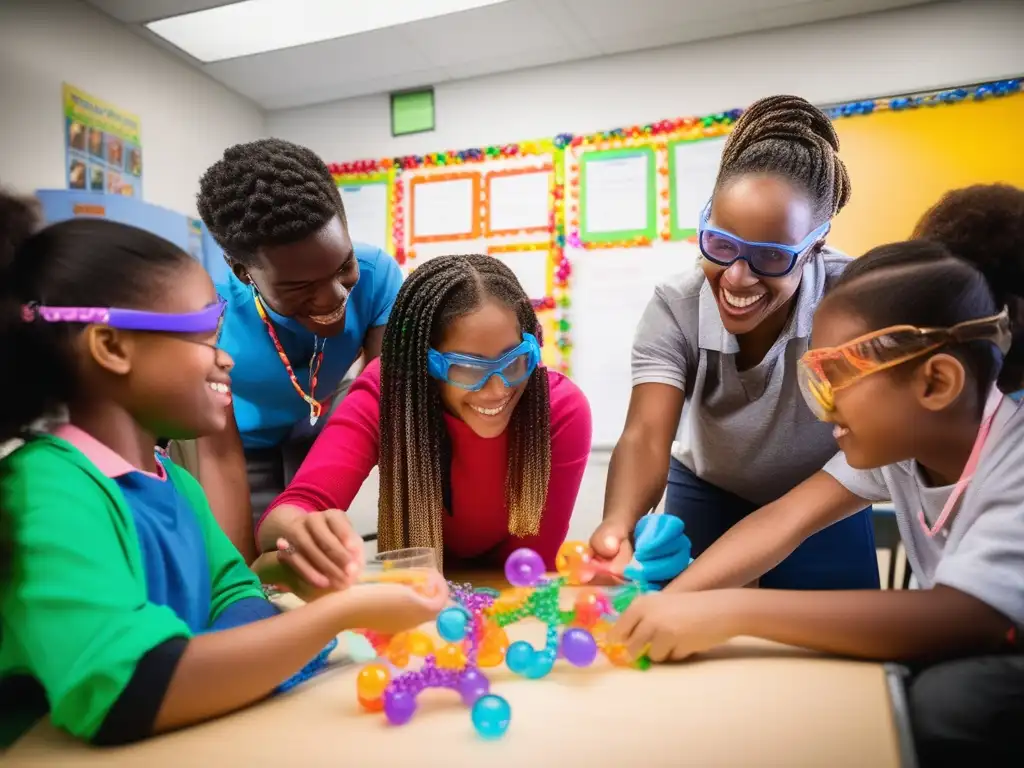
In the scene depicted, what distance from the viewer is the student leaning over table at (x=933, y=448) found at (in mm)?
771

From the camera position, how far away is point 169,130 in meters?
1.92

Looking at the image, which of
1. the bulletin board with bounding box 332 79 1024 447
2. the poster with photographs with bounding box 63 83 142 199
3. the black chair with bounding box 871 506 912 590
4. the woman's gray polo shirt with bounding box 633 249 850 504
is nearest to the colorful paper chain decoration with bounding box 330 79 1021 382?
the bulletin board with bounding box 332 79 1024 447

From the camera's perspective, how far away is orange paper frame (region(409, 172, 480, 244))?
2693 millimetres

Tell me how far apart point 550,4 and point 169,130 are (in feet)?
4.50

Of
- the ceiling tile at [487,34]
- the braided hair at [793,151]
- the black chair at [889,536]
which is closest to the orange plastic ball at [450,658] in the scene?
the braided hair at [793,151]

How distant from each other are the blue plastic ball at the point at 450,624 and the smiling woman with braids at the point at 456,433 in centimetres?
41

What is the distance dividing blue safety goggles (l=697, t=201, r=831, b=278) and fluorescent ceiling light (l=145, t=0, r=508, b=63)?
5.93 feet

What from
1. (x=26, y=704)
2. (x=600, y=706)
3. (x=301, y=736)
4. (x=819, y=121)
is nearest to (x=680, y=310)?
(x=819, y=121)

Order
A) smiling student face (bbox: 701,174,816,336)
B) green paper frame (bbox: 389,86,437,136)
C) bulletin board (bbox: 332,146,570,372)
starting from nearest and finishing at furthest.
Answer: smiling student face (bbox: 701,174,816,336)
green paper frame (bbox: 389,86,437,136)
bulletin board (bbox: 332,146,570,372)

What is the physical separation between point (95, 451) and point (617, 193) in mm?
2382

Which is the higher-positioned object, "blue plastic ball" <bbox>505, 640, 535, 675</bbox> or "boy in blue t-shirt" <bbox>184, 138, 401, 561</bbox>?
"boy in blue t-shirt" <bbox>184, 138, 401, 561</bbox>

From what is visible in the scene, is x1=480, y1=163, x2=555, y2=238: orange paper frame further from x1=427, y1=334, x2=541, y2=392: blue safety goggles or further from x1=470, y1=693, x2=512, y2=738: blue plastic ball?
x1=470, y1=693, x2=512, y2=738: blue plastic ball

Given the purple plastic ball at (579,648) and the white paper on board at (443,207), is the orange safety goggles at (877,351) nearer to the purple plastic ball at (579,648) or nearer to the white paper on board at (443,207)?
the purple plastic ball at (579,648)

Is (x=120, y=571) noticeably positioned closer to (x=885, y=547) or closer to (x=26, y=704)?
(x=26, y=704)
